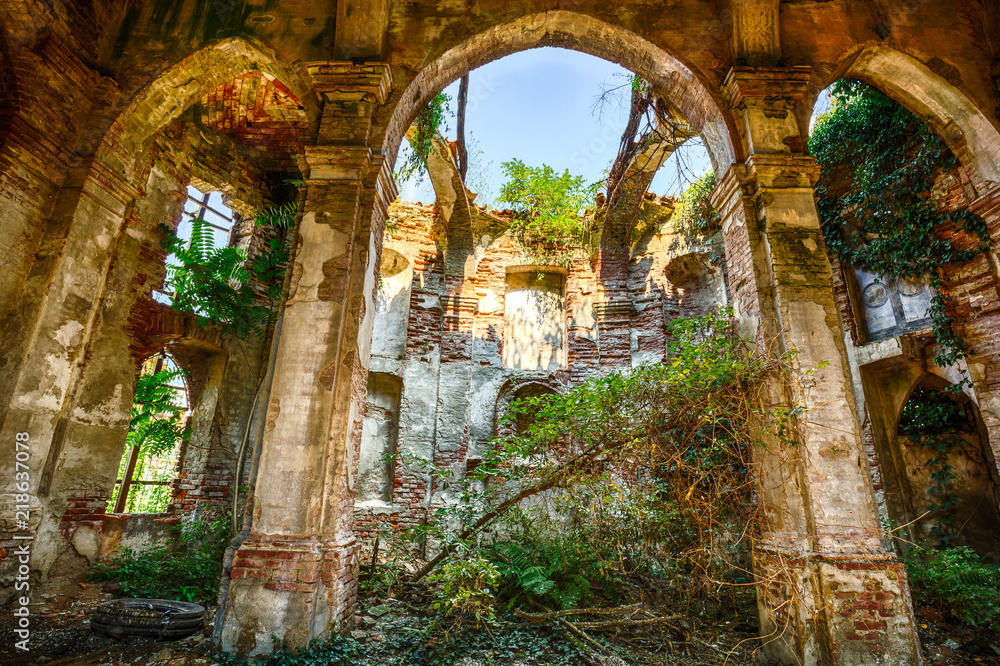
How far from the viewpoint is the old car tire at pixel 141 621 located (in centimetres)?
409

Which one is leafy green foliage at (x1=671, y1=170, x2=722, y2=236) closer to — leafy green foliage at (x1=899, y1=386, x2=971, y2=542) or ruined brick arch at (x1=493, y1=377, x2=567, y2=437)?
ruined brick arch at (x1=493, y1=377, x2=567, y2=437)

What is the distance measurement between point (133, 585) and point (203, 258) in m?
4.03

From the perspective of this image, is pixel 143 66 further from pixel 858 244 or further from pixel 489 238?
pixel 858 244

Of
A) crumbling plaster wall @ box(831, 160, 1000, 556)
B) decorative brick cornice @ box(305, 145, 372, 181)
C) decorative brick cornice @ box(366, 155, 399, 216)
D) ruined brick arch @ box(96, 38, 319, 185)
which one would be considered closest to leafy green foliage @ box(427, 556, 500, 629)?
decorative brick cornice @ box(366, 155, 399, 216)

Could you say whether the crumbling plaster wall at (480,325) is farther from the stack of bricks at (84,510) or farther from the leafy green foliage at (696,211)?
the stack of bricks at (84,510)

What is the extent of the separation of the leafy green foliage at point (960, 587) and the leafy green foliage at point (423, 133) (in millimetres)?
7521

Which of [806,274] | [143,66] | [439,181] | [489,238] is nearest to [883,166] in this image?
[806,274]

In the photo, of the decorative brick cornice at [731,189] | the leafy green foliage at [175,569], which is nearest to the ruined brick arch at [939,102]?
the decorative brick cornice at [731,189]

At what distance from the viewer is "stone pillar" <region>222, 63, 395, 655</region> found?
3.91m

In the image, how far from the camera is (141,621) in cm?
410

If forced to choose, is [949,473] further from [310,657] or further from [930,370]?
[310,657]

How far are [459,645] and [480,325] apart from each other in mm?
6422

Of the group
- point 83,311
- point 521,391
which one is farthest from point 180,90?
point 521,391

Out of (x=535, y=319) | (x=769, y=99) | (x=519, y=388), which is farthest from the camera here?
(x=535, y=319)
